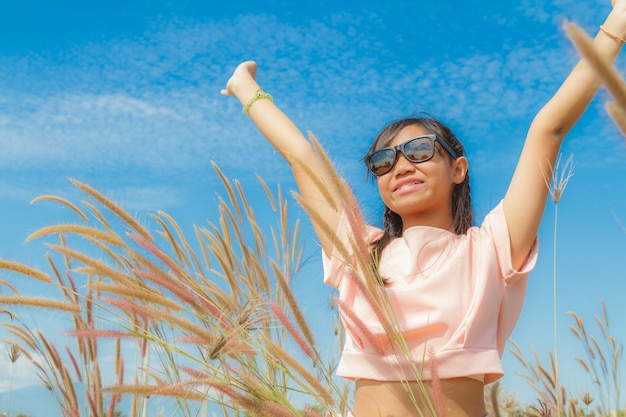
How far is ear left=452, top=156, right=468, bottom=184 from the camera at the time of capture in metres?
2.51

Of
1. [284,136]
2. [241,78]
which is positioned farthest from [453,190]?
[241,78]

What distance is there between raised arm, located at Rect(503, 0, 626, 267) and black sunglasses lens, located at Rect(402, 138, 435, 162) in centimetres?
32

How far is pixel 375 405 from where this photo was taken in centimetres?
205

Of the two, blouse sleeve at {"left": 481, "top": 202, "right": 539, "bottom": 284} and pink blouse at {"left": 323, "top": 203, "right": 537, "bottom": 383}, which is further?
blouse sleeve at {"left": 481, "top": 202, "right": 539, "bottom": 284}

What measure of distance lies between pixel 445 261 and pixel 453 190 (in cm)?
42

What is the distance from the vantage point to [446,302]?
2119 millimetres

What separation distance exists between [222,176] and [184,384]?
4.15 feet

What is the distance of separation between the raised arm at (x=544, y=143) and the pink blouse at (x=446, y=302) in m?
0.05

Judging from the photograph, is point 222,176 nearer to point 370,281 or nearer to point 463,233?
point 463,233

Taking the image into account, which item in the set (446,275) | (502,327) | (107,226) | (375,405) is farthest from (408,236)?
(107,226)

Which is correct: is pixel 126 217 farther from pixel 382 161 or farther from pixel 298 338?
pixel 382 161

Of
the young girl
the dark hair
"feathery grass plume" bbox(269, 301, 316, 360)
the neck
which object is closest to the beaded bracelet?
the young girl

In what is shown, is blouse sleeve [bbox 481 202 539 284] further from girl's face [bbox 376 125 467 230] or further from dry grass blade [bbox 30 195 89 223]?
dry grass blade [bbox 30 195 89 223]

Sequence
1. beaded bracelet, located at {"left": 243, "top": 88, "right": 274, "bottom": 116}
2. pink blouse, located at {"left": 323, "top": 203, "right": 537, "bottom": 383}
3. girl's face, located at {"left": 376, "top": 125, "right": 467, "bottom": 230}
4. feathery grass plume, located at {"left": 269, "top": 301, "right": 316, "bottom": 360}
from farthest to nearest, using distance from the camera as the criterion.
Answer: beaded bracelet, located at {"left": 243, "top": 88, "right": 274, "bottom": 116}, girl's face, located at {"left": 376, "top": 125, "right": 467, "bottom": 230}, pink blouse, located at {"left": 323, "top": 203, "right": 537, "bottom": 383}, feathery grass plume, located at {"left": 269, "top": 301, "right": 316, "bottom": 360}
